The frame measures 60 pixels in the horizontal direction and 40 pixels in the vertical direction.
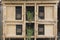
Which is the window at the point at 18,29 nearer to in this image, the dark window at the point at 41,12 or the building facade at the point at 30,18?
the building facade at the point at 30,18

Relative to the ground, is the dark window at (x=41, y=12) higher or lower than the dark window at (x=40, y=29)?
higher

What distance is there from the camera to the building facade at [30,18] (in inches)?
97.4

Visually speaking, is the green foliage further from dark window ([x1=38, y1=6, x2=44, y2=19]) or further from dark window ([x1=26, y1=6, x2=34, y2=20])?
dark window ([x1=38, y1=6, x2=44, y2=19])

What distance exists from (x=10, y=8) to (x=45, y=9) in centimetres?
52

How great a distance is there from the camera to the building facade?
2.47 meters

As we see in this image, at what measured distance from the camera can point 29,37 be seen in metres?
2.47

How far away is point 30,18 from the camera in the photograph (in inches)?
98.0

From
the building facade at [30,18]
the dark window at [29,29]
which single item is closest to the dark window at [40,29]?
the building facade at [30,18]

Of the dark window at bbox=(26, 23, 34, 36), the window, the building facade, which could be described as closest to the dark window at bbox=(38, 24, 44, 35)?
the building facade

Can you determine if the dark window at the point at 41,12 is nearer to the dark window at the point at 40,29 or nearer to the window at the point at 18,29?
the dark window at the point at 40,29

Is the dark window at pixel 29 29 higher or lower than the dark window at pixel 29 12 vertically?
lower

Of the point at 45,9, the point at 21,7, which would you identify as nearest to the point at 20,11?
the point at 21,7

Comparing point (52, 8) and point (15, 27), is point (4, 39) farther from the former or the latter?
point (52, 8)

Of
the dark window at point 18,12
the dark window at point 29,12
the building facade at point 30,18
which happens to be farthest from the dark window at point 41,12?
the dark window at point 18,12
